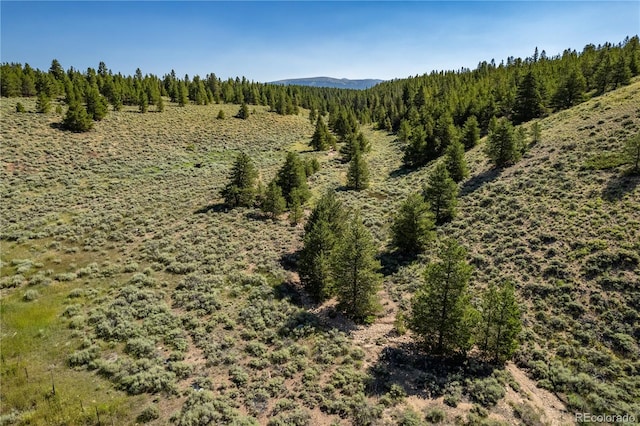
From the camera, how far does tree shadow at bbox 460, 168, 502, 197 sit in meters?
42.9

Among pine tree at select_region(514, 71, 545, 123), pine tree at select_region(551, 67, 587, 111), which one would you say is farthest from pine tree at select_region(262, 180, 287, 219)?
pine tree at select_region(551, 67, 587, 111)

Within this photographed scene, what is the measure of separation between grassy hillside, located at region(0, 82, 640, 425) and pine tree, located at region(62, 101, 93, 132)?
1633 centimetres

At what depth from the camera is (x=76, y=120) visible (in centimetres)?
6306

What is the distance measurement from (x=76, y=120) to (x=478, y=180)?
72.6 meters

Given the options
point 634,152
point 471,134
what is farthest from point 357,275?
point 471,134

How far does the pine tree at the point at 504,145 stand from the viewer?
43219 mm

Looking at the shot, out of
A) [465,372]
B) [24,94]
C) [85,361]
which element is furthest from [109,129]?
[465,372]

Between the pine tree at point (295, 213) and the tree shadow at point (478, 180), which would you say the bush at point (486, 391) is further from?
the tree shadow at point (478, 180)

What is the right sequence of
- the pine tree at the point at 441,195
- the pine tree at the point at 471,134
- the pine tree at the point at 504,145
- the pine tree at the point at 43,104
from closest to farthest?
the pine tree at the point at 441,195 < the pine tree at the point at 504,145 < the pine tree at the point at 471,134 < the pine tree at the point at 43,104

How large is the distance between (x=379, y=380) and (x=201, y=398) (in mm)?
9649

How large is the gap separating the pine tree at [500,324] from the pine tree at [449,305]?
864 mm

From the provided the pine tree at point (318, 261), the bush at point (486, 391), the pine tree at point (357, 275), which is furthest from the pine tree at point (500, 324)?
the pine tree at point (318, 261)

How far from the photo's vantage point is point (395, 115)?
99.1 meters

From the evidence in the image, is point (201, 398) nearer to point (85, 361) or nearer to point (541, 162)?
point (85, 361)
